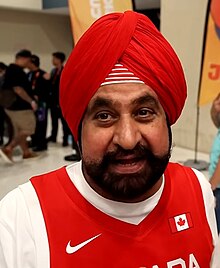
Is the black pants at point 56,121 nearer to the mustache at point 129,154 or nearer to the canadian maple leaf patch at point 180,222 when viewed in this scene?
the canadian maple leaf patch at point 180,222

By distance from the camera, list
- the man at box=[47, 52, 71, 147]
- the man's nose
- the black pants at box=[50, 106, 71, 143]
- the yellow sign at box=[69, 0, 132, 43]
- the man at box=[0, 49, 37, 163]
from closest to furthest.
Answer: the man's nose, the yellow sign at box=[69, 0, 132, 43], the man at box=[0, 49, 37, 163], the man at box=[47, 52, 71, 147], the black pants at box=[50, 106, 71, 143]

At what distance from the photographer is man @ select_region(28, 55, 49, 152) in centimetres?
530

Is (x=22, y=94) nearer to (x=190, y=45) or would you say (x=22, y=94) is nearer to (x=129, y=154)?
(x=190, y=45)

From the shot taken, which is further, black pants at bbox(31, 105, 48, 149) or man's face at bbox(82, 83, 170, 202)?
black pants at bbox(31, 105, 48, 149)

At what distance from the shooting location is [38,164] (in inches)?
184

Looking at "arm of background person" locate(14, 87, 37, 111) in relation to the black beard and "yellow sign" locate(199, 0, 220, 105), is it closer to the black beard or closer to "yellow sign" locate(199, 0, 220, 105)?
"yellow sign" locate(199, 0, 220, 105)

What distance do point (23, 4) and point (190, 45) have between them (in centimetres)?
485

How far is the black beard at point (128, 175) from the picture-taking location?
2.55 ft

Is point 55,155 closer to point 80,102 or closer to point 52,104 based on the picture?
point 52,104

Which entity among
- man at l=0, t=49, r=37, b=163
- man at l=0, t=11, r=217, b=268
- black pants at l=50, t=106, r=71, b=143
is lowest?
black pants at l=50, t=106, r=71, b=143

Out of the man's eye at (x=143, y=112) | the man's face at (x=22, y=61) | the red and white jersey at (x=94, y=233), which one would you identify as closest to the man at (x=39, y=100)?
the man's face at (x=22, y=61)

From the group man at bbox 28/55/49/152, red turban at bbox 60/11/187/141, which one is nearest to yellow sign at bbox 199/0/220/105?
red turban at bbox 60/11/187/141

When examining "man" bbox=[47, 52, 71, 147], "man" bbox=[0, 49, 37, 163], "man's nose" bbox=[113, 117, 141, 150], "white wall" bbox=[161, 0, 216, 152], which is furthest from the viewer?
"man" bbox=[47, 52, 71, 147]

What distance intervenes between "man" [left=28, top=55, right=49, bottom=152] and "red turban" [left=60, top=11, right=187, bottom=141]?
14.7 ft
